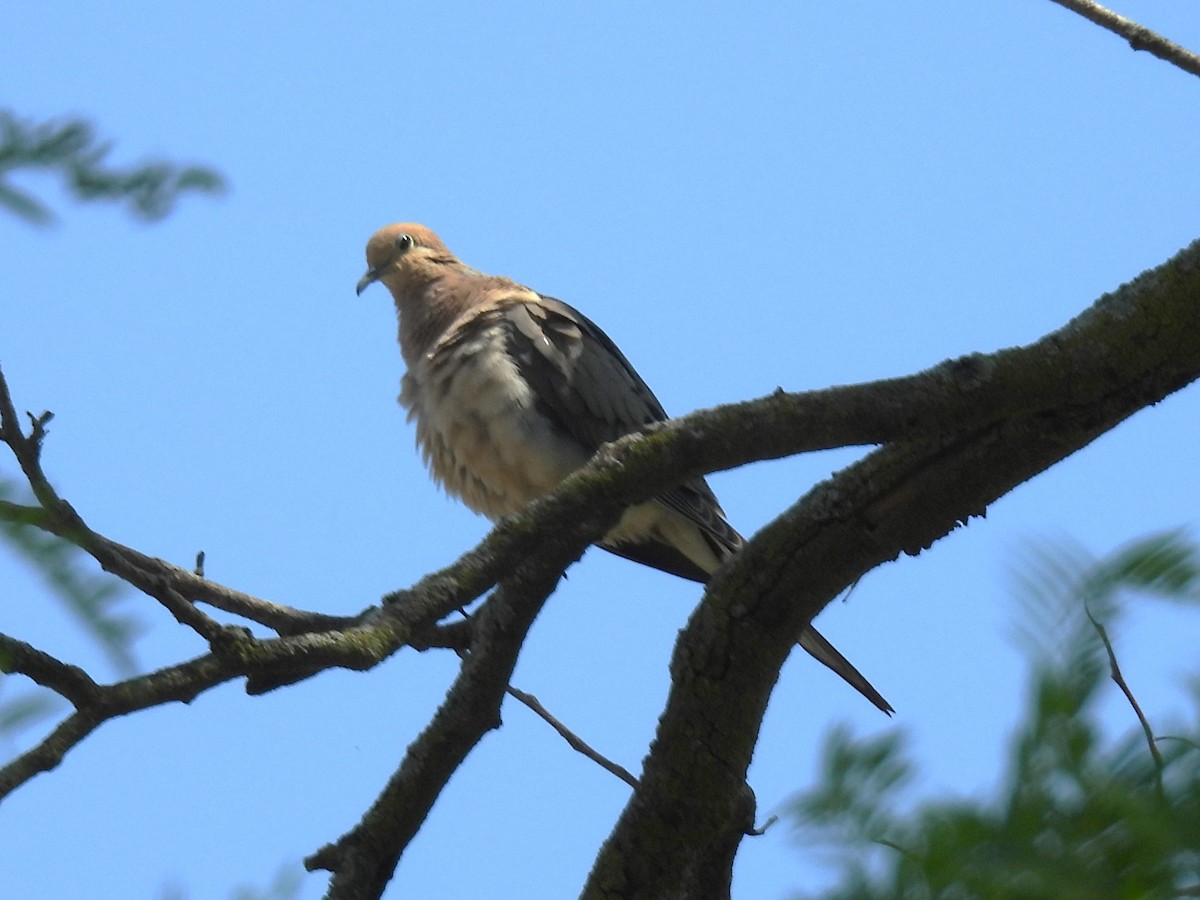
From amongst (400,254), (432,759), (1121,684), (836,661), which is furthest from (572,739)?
(400,254)

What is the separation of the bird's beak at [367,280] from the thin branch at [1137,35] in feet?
13.4

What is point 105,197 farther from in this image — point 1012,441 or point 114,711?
point 1012,441

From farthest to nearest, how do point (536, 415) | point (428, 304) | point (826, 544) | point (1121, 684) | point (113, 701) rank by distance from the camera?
1. point (428, 304)
2. point (536, 415)
3. point (826, 544)
4. point (113, 701)
5. point (1121, 684)

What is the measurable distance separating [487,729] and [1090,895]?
88.7 inches

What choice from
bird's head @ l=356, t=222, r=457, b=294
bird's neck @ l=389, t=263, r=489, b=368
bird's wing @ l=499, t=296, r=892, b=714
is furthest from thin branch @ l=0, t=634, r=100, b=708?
bird's head @ l=356, t=222, r=457, b=294

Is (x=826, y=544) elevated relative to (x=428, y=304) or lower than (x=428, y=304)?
lower

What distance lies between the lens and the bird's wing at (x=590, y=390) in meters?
5.35

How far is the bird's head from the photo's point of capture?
659 centimetres

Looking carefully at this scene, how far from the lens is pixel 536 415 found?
530 centimetres

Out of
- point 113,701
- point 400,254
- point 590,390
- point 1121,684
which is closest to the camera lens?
point 1121,684

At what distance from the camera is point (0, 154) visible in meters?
1.09

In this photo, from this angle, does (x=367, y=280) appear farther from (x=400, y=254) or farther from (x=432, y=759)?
(x=432, y=759)

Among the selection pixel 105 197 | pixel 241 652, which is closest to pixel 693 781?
pixel 241 652

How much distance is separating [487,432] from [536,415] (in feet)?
0.65
